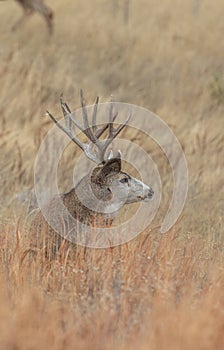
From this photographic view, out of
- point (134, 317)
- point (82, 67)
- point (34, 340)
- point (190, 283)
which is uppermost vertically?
point (82, 67)

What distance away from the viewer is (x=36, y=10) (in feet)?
55.6

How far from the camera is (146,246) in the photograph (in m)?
5.17

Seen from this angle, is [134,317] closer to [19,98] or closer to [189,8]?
[19,98]

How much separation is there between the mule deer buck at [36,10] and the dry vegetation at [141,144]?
0.27 m

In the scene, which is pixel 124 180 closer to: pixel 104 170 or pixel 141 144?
pixel 104 170

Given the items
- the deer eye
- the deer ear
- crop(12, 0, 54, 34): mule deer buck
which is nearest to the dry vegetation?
crop(12, 0, 54, 34): mule deer buck

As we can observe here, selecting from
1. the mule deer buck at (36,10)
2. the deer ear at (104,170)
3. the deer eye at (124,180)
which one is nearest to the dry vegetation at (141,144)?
the mule deer buck at (36,10)

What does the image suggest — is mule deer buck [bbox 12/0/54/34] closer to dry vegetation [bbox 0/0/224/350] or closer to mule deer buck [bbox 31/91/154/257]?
dry vegetation [bbox 0/0/224/350]

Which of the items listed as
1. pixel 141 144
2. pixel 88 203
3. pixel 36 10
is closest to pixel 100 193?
pixel 88 203

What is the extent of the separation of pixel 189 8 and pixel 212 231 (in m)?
13.9

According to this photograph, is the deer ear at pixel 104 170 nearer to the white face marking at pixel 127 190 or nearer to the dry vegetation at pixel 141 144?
the white face marking at pixel 127 190

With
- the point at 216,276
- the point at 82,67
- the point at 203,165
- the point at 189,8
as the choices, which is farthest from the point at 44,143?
the point at 189,8

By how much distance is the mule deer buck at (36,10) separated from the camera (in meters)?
16.5

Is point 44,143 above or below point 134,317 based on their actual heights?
above
